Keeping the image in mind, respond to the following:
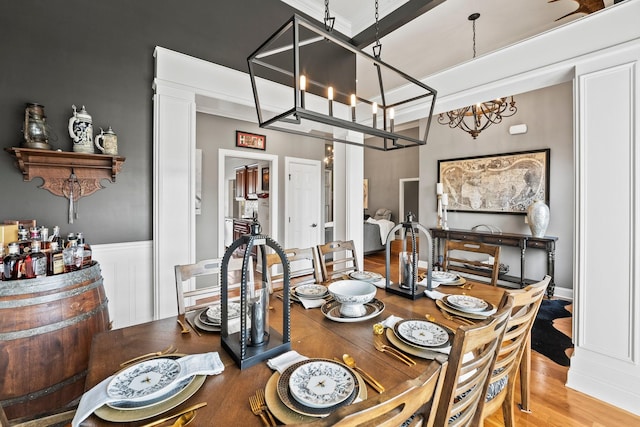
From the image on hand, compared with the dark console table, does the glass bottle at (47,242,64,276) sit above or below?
above

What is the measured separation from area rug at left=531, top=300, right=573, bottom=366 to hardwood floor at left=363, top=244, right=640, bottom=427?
312mm

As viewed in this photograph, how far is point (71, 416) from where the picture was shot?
795 millimetres

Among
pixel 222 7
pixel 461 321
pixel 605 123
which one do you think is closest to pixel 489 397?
pixel 461 321

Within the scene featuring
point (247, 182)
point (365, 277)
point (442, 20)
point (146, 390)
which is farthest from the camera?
point (247, 182)

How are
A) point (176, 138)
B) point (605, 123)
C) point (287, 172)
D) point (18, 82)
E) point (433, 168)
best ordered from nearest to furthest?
point (18, 82), point (605, 123), point (176, 138), point (287, 172), point (433, 168)

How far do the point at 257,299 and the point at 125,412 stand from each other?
48 centimetres

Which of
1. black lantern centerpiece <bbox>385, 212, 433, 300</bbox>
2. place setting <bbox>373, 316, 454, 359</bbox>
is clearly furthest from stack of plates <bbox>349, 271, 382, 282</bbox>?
place setting <bbox>373, 316, 454, 359</bbox>

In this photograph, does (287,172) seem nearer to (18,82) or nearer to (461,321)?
(18,82)

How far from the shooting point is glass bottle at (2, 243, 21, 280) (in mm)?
1269

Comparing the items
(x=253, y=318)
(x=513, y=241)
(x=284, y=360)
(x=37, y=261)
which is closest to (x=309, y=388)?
(x=284, y=360)

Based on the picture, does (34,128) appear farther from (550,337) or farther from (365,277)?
(550,337)

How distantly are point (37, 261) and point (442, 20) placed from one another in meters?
4.04

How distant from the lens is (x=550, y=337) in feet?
9.34

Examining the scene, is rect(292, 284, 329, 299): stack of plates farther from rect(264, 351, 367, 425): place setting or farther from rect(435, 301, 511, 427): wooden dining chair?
rect(435, 301, 511, 427): wooden dining chair
